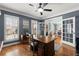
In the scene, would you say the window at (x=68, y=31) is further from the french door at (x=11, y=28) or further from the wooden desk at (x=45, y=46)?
the french door at (x=11, y=28)

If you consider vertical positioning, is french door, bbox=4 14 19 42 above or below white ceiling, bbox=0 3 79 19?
below

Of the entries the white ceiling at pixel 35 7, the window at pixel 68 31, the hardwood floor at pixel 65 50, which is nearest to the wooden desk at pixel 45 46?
the hardwood floor at pixel 65 50

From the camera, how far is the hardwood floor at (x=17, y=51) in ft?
3.85

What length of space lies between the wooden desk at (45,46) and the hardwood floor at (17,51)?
0.18m

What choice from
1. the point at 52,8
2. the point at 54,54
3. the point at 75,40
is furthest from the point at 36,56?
the point at 52,8

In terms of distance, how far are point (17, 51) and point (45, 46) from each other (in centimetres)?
50

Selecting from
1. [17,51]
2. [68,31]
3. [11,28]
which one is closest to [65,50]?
[68,31]

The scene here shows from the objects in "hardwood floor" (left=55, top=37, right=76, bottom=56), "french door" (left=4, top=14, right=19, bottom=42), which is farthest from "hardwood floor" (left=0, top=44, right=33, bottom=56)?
"hardwood floor" (left=55, top=37, right=76, bottom=56)

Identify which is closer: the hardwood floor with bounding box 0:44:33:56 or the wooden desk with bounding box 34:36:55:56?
the hardwood floor with bounding box 0:44:33:56

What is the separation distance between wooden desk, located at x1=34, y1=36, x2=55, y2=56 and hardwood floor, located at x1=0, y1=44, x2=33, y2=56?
182mm

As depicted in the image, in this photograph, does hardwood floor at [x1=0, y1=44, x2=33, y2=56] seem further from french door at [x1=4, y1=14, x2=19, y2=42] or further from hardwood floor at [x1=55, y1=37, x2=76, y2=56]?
hardwood floor at [x1=55, y1=37, x2=76, y2=56]

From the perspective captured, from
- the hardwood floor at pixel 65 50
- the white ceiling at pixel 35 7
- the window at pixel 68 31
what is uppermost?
the white ceiling at pixel 35 7

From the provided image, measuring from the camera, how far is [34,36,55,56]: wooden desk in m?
1.28

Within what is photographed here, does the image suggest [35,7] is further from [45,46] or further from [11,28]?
[45,46]
